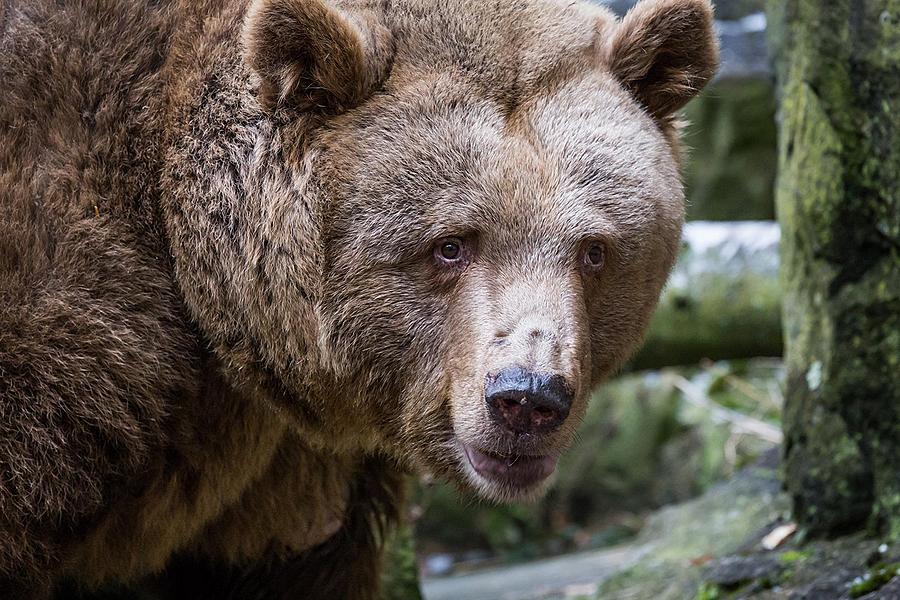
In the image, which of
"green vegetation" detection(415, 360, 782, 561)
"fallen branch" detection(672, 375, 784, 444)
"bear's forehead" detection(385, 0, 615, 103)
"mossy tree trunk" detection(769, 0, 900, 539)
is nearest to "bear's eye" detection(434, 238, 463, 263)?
"bear's forehead" detection(385, 0, 615, 103)

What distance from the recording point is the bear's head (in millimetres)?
3959

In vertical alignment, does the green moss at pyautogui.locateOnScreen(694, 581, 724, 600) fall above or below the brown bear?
below

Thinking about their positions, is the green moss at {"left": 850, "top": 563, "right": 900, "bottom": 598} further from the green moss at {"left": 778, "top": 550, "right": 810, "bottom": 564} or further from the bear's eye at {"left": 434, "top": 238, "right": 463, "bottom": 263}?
the bear's eye at {"left": 434, "top": 238, "right": 463, "bottom": 263}

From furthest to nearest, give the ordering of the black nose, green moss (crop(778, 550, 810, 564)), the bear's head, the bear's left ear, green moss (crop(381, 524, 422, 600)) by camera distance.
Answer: green moss (crop(381, 524, 422, 600))
green moss (crop(778, 550, 810, 564))
the bear's left ear
the bear's head
the black nose

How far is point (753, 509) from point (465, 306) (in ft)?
11.8

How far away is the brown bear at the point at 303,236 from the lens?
3.99m

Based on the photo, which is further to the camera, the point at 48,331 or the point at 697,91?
the point at 697,91

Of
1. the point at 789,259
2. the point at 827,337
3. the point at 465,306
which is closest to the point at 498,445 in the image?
the point at 465,306

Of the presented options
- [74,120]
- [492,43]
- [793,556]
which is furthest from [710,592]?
[74,120]

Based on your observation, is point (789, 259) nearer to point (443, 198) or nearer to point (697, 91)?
point (697, 91)

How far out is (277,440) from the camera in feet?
15.5

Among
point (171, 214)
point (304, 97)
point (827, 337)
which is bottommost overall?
point (827, 337)

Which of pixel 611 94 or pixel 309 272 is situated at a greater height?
pixel 611 94

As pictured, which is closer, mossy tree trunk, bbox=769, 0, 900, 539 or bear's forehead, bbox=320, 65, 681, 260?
bear's forehead, bbox=320, 65, 681, 260
